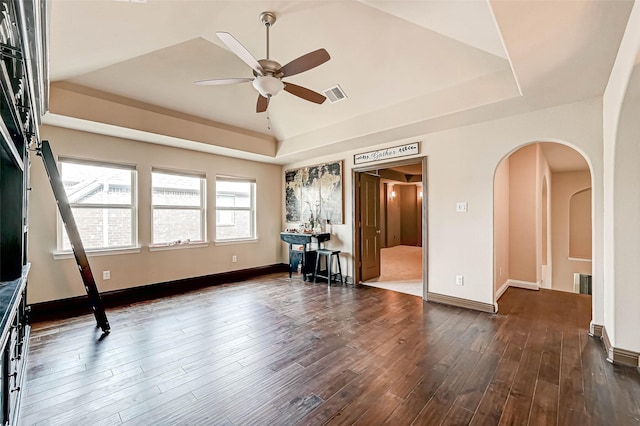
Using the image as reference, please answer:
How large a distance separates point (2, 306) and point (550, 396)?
331 cm

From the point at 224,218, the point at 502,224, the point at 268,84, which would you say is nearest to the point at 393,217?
the point at 502,224

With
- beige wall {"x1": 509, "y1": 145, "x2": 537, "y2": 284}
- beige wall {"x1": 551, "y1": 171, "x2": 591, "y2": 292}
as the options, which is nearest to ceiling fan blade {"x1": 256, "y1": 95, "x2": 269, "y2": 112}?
beige wall {"x1": 509, "y1": 145, "x2": 537, "y2": 284}

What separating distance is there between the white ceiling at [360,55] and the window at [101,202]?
26.6 inches

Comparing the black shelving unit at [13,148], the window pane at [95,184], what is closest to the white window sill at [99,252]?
the window pane at [95,184]

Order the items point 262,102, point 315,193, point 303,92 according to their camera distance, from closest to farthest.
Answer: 1. point 303,92
2. point 262,102
3. point 315,193

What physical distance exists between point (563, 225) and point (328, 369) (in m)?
8.35

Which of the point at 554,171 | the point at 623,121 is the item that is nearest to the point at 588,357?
the point at 623,121

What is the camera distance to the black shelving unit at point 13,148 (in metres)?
1.33

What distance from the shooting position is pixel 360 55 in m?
3.46

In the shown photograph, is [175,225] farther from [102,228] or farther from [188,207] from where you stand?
[102,228]

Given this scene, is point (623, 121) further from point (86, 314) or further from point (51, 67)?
point (86, 314)

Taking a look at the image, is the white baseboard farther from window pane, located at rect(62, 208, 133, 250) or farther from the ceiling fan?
window pane, located at rect(62, 208, 133, 250)

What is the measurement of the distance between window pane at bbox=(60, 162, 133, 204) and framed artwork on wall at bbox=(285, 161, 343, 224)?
3018mm

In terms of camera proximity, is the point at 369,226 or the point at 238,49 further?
the point at 369,226
